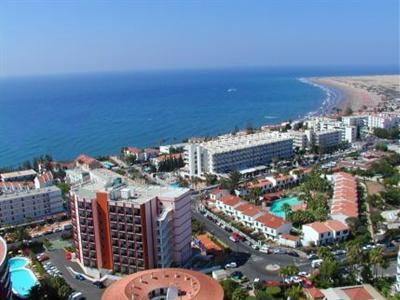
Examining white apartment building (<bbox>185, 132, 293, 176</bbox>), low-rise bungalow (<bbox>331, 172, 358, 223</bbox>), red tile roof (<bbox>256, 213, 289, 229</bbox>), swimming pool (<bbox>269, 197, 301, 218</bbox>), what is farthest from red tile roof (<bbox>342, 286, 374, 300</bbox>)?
white apartment building (<bbox>185, 132, 293, 176</bbox>)

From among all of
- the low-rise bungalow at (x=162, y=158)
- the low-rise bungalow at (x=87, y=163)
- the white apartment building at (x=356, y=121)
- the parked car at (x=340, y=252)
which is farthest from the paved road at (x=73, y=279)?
the white apartment building at (x=356, y=121)

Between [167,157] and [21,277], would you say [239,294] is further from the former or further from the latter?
[167,157]

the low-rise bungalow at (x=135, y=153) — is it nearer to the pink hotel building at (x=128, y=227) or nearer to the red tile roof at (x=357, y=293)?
the pink hotel building at (x=128, y=227)

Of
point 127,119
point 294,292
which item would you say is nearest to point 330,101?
point 127,119

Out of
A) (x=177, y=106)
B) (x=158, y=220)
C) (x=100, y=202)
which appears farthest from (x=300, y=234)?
(x=177, y=106)

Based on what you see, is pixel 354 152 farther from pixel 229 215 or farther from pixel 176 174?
pixel 229 215

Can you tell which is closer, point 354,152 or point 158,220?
point 158,220
